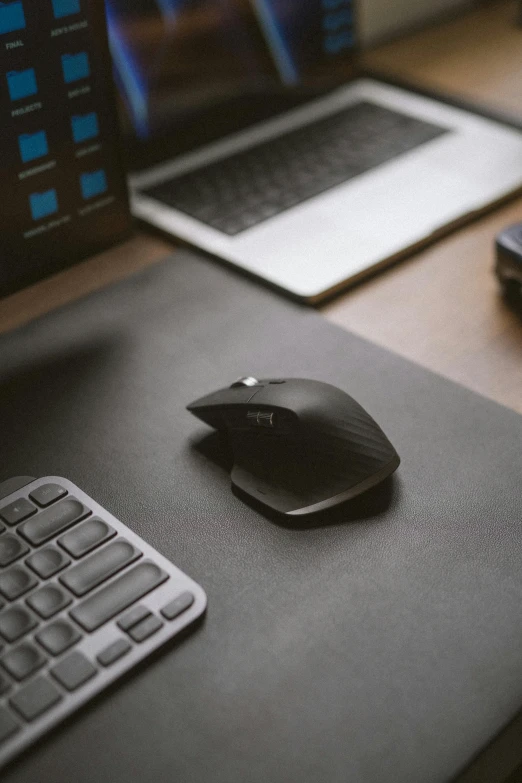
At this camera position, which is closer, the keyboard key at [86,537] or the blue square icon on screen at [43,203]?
the keyboard key at [86,537]

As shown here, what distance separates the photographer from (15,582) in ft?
1.75

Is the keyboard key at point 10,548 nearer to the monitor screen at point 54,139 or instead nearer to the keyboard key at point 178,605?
the keyboard key at point 178,605

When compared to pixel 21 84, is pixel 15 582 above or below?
below

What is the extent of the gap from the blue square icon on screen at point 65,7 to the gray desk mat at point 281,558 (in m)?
0.27

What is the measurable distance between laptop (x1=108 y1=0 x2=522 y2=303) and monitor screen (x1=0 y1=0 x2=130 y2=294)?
0.33 ft

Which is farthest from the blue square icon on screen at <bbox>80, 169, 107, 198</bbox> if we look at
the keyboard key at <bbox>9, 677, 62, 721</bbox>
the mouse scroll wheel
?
the keyboard key at <bbox>9, 677, 62, 721</bbox>

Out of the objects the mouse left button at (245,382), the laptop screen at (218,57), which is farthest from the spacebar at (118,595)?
the laptop screen at (218,57)

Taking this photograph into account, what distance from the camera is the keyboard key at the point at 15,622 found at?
19.9 inches

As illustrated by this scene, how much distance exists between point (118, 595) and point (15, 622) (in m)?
0.06

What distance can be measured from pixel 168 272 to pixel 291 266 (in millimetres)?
129

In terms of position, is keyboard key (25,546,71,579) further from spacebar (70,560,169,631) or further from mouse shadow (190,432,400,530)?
mouse shadow (190,432,400,530)

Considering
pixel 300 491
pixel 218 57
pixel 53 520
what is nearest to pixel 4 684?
pixel 53 520

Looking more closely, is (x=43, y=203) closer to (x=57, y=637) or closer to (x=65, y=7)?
(x=65, y=7)

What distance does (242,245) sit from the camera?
0.88 m
